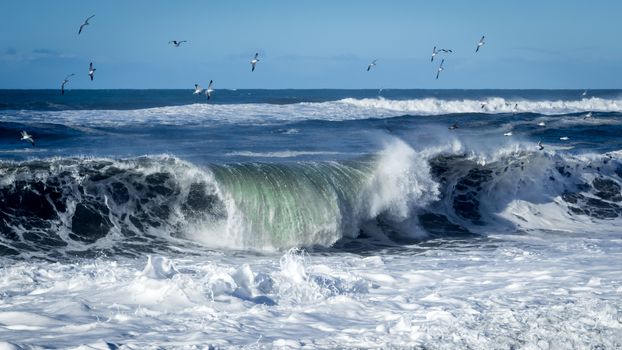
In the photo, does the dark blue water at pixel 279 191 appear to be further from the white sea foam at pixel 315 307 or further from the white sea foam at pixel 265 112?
the white sea foam at pixel 265 112

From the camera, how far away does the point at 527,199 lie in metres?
17.8

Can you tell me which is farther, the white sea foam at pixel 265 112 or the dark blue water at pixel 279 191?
the white sea foam at pixel 265 112

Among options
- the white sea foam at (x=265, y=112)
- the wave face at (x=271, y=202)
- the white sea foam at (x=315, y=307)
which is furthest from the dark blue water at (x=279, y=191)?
the white sea foam at (x=265, y=112)

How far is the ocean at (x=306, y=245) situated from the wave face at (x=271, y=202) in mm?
44

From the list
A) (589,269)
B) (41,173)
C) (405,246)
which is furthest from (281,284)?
(41,173)

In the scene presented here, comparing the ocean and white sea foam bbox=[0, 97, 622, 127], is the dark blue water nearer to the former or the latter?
the ocean

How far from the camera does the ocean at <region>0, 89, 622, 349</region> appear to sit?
7.04 metres

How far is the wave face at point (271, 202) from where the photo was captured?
541 inches

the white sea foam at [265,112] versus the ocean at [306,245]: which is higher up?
the white sea foam at [265,112]

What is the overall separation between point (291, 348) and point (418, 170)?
1125cm

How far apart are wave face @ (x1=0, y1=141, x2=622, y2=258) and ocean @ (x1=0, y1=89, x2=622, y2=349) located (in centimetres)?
4

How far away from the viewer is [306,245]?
13805 mm

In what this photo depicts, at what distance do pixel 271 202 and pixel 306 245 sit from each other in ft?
5.34

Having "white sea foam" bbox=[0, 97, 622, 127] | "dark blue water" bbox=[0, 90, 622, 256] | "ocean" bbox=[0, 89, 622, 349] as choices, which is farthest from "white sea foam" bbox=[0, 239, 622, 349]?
"white sea foam" bbox=[0, 97, 622, 127]
